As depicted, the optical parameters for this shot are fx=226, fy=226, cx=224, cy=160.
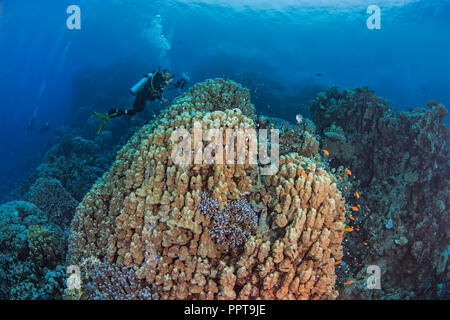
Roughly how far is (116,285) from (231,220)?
1.78m

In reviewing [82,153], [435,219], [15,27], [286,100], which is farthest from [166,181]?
[15,27]

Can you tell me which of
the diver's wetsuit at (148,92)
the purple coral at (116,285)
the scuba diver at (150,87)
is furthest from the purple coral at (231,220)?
the scuba diver at (150,87)

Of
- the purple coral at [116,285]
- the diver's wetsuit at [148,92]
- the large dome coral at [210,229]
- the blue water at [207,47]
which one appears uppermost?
the blue water at [207,47]

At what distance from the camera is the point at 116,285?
3064 mm

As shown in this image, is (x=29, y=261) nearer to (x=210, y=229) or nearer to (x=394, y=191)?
(x=210, y=229)

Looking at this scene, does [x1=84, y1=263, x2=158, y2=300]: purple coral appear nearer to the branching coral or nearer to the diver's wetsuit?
the branching coral

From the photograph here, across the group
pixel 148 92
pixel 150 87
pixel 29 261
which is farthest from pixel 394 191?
pixel 29 261

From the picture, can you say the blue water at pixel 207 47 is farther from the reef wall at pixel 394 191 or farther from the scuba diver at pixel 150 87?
the reef wall at pixel 394 191

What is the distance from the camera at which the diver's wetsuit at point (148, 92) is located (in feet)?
22.8

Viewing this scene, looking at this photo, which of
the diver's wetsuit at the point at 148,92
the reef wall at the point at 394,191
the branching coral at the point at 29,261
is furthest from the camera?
the diver's wetsuit at the point at 148,92

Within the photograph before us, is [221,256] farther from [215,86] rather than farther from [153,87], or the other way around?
[153,87]

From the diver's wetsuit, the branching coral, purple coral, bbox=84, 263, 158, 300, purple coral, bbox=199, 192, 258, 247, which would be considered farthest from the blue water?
purple coral, bbox=199, 192, 258, 247

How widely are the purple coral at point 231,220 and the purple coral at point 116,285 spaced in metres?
1.15
